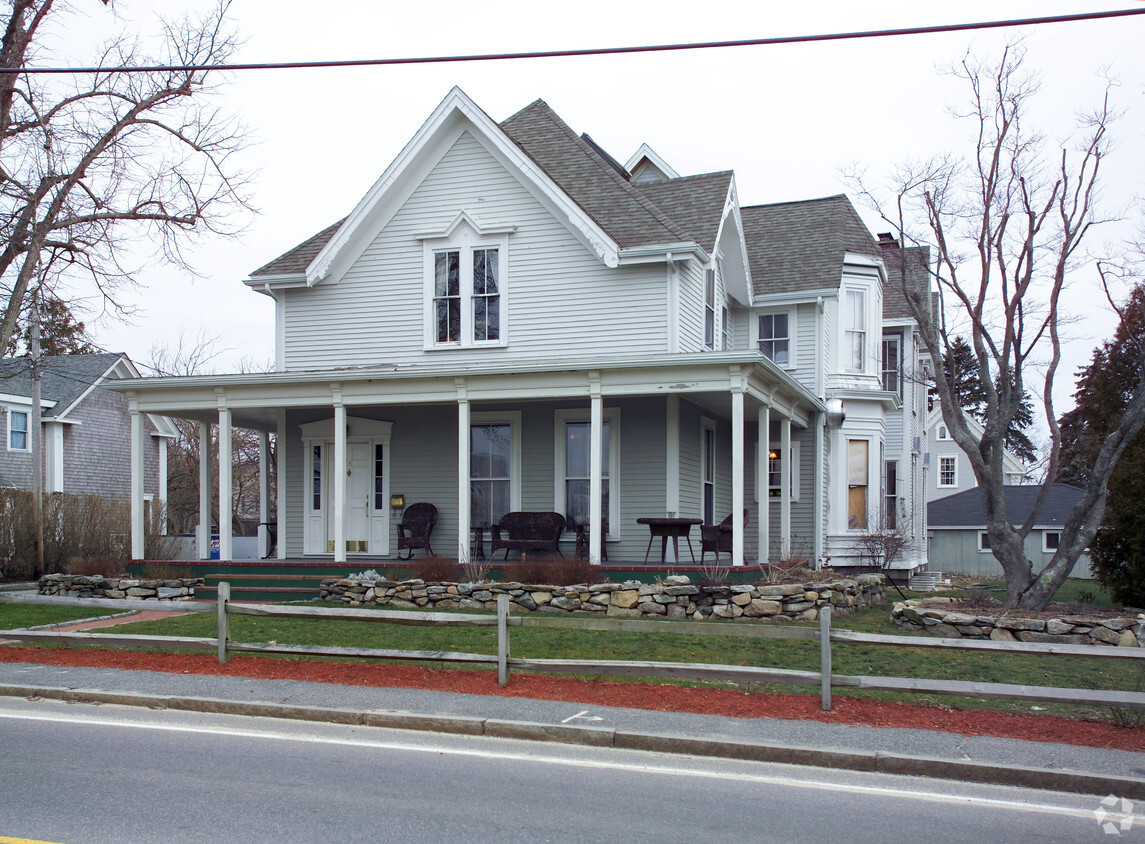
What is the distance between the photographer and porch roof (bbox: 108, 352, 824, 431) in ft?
51.2

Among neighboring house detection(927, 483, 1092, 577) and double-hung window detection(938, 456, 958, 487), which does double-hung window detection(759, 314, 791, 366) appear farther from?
double-hung window detection(938, 456, 958, 487)

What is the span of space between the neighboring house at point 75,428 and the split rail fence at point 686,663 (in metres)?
20.5

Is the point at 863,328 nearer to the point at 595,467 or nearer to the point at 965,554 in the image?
the point at 595,467

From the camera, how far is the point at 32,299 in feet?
65.9

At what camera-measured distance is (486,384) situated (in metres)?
16.8

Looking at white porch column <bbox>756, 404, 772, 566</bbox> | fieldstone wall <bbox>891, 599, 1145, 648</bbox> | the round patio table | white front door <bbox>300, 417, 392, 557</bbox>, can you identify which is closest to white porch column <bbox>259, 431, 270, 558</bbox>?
white front door <bbox>300, 417, 392, 557</bbox>

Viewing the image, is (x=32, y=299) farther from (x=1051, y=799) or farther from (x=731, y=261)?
(x=1051, y=799)

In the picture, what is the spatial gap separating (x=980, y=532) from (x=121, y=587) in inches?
1265

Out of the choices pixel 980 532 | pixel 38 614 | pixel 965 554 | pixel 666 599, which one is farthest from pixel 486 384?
pixel 965 554

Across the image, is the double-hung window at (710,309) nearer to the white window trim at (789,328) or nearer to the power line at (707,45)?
the white window trim at (789,328)

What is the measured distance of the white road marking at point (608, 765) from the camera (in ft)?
21.9

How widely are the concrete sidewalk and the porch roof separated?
23.6ft

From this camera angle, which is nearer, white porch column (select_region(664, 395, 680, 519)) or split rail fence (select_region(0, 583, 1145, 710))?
split rail fence (select_region(0, 583, 1145, 710))

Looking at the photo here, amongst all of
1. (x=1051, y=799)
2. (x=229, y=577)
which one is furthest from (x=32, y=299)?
(x=1051, y=799)
